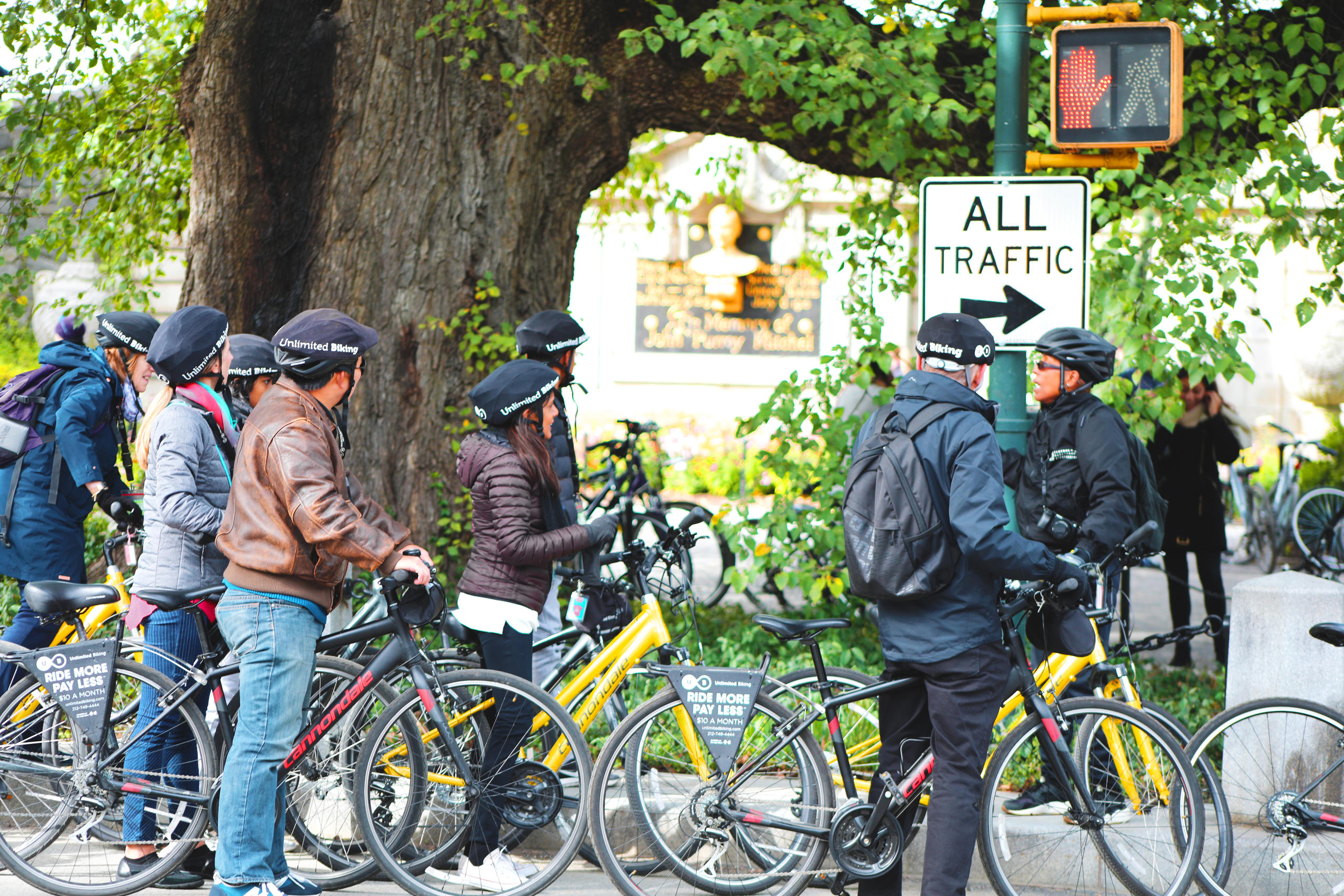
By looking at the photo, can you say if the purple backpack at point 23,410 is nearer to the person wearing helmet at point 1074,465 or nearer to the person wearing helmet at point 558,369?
the person wearing helmet at point 558,369

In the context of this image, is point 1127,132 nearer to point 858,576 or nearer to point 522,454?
point 858,576

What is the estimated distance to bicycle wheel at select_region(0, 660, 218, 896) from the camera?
4160 mm

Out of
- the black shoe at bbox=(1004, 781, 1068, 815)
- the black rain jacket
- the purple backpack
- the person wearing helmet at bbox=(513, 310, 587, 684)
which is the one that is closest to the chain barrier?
the black rain jacket

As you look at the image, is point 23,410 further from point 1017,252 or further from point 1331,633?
point 1331,633

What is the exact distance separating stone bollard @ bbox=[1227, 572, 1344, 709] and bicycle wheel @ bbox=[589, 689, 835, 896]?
70.2 inches

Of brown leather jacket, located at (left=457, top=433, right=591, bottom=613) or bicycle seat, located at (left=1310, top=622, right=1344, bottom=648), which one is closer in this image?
bicycle seat, located at (left=1310, top=622, right=1344, bottom=648)

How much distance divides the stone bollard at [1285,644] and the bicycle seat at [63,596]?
13.2 ft

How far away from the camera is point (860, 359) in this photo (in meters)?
6.50

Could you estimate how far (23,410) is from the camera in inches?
207

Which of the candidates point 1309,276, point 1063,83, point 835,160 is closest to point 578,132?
point 835,160

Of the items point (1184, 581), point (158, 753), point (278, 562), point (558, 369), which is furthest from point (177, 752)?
point (1184, 581)

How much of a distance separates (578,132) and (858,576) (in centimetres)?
401

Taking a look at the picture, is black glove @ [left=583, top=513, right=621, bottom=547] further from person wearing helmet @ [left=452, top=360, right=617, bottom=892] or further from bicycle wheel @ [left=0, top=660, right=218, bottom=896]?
bicycle wheel @ [left=0, top=660, right=218, bottom=896]

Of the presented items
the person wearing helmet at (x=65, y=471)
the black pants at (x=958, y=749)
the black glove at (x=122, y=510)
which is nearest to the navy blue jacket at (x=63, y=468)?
the person wearing helmet at (x=65, y=471)
